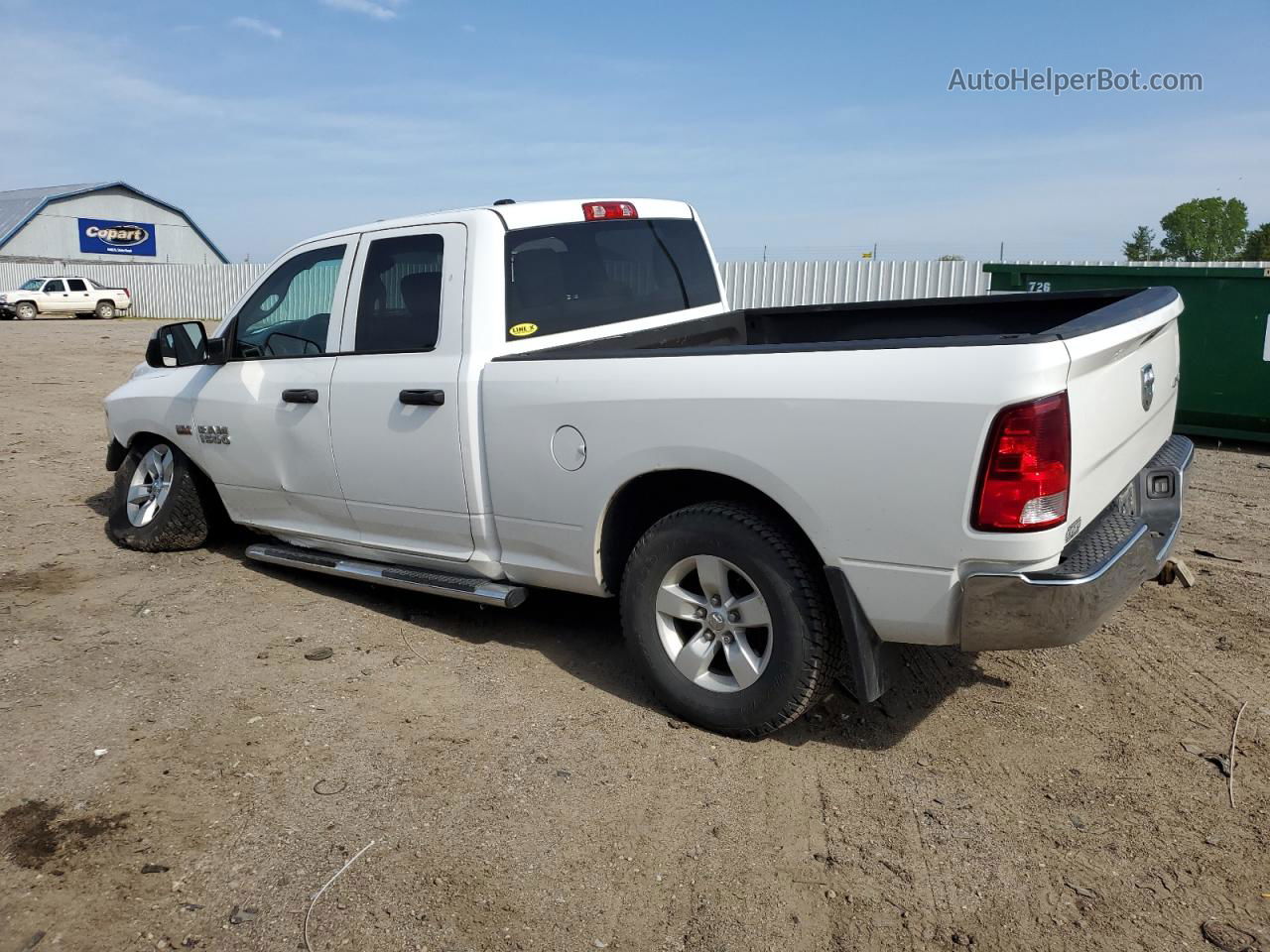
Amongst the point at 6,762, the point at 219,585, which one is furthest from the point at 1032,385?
the point at 219,585

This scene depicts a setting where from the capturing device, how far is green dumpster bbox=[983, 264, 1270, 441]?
9.15 m

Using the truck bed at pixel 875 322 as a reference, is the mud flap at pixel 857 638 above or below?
below

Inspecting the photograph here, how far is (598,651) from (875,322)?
2168mm

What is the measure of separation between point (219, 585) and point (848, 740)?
3576 millimetres

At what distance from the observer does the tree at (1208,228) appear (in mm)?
40781

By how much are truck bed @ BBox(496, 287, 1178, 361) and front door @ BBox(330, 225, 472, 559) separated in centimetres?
40

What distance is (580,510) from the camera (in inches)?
158

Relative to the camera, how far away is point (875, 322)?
17.1 ft

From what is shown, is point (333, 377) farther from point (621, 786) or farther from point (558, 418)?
point (621, 786)

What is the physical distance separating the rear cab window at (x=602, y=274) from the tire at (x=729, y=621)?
1.26 m

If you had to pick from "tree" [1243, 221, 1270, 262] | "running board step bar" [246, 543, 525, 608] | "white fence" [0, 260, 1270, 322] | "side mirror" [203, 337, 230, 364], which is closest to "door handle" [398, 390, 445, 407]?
"running board step bar" [246, 543, 525, 608]

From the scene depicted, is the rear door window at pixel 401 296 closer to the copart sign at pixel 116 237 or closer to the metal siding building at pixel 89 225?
the metal siding building at pixel 89 225

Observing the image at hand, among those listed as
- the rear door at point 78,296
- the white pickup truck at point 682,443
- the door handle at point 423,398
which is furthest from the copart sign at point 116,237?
the door handle at point 423,398

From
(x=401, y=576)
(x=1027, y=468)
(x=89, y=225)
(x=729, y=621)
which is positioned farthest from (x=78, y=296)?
(x=1027, y=468)
